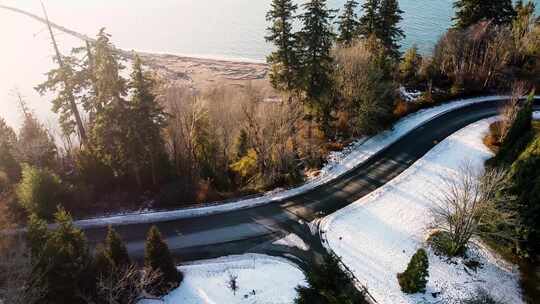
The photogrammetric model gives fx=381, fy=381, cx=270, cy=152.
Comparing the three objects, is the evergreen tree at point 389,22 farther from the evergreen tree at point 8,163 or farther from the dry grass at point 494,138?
the evergreen tree at point 8,163

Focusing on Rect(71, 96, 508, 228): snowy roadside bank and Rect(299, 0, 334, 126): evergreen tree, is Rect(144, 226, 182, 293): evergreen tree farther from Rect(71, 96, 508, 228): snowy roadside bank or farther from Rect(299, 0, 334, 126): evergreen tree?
Rect(299, 0, 334, 126): evergreen tree

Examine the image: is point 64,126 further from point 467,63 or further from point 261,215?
point 467,63

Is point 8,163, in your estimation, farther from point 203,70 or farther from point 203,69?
point 203,69

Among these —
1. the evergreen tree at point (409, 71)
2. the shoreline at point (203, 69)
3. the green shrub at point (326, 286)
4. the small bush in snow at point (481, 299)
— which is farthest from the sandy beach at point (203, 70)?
the green shrub at point (326, 286)

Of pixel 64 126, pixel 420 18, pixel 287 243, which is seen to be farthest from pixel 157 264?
pixel 420 18

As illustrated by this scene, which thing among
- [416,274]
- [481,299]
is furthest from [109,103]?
[481,299]

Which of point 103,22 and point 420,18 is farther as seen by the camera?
point 103,22
